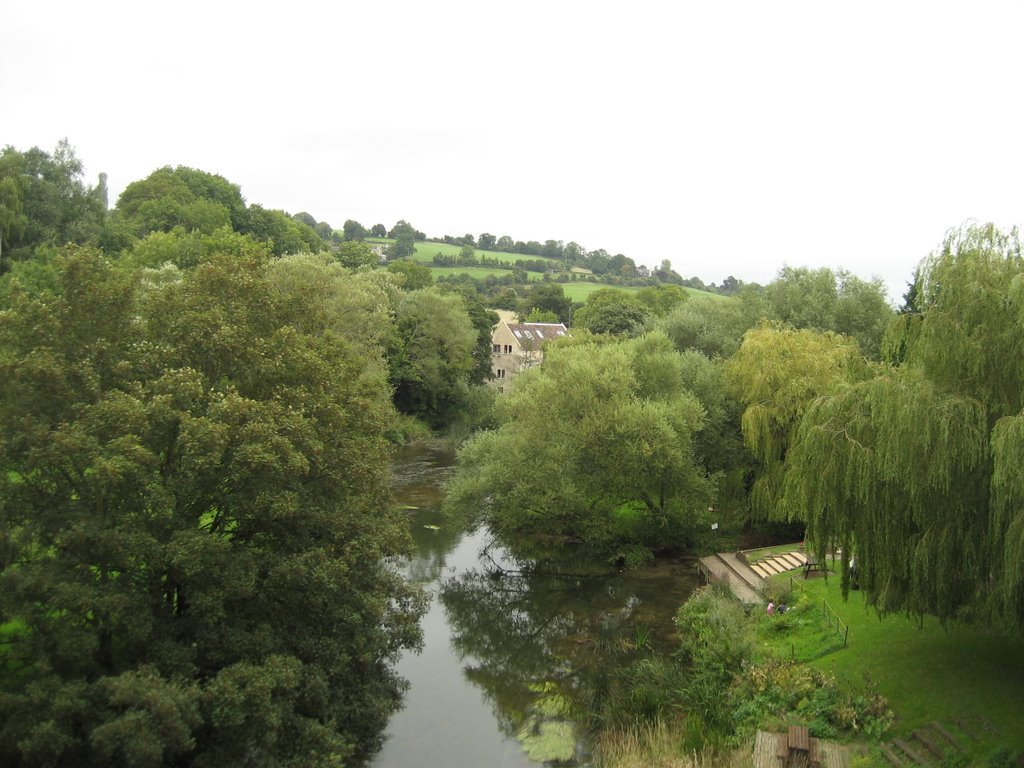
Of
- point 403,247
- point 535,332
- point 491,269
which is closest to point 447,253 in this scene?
point 403,247

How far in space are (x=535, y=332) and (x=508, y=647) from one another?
56.6 metres

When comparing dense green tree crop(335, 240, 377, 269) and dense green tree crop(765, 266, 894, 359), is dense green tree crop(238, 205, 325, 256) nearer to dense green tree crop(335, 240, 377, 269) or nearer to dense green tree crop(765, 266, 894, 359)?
dense green tree crop(335, 240, 377, 269)

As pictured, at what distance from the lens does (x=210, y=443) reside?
42.2 ft

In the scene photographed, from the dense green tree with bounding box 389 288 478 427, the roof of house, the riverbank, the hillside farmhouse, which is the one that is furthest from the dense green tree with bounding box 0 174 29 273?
the riverbank

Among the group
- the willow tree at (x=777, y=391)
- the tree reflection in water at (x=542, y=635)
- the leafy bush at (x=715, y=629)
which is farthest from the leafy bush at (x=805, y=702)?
the willow tree at (x=777, y=391)

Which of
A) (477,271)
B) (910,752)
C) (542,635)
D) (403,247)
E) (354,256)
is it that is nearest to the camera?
(910,752)

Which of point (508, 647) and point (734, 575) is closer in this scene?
point (508, 647)

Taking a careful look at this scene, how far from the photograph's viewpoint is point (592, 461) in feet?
87.3

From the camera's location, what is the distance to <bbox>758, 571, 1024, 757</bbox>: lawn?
533 inches

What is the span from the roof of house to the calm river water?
42499 mm

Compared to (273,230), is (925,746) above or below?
below

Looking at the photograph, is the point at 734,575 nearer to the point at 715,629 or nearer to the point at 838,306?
the point at 715,629

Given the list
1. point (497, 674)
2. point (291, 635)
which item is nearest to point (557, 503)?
point (497, 674)

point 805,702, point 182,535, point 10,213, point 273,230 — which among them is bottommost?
point 805,702
